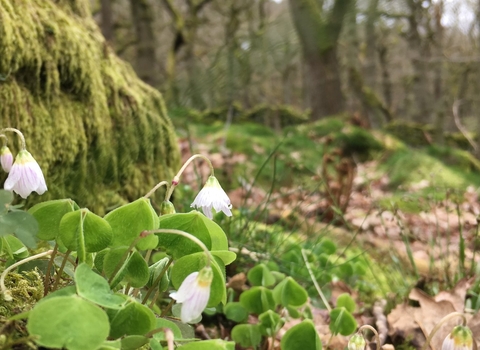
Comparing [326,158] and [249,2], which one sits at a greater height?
[249,2]

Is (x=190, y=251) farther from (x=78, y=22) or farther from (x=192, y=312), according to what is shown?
(x=78, y=22)

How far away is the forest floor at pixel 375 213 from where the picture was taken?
180 cm

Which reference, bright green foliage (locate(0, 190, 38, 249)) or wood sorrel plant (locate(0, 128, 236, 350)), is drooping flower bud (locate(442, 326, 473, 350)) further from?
bright green foliage (locate(0, 190, 38, 249))

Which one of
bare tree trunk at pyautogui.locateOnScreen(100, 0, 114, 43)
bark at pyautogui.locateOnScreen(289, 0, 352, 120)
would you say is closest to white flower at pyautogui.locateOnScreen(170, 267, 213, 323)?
bark at pyautogui.locateOnScreen(289, 0, 352, 120)

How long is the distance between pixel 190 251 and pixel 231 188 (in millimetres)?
2772

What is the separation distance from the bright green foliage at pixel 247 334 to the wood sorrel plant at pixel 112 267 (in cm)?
35

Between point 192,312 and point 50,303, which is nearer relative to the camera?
point 50,303

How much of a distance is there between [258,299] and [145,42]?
9849 millimetres

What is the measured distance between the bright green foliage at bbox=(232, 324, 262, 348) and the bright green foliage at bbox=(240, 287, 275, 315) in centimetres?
9

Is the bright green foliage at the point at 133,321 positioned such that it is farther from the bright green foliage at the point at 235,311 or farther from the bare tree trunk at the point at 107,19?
the bare tree trunk at the point at 107,19

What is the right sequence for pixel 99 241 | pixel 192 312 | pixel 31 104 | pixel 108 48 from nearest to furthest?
pixel 192 312
pixel 99 241
pixel 31 104
pixel 108 48

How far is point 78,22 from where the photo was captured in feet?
7.98

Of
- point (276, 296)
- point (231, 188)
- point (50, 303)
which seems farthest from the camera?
point (231, 188)

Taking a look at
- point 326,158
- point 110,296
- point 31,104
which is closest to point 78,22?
point 31,104
